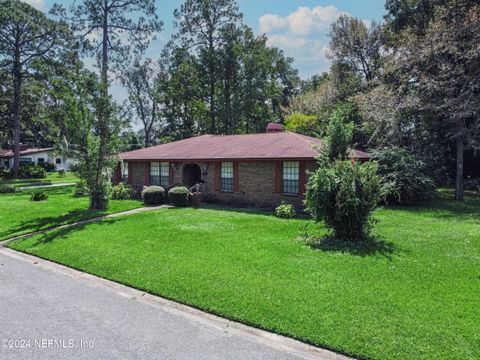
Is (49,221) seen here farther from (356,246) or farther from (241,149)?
(356,246)

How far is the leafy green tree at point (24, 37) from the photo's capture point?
105 feet

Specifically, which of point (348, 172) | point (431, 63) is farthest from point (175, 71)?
point (348, 172)

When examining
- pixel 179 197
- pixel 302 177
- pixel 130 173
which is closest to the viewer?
pixel 302 177

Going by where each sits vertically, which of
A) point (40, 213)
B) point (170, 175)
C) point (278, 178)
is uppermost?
point (170, 175)

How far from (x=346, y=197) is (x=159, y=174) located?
47.1 ft

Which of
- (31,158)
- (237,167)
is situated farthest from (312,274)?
(31,158)

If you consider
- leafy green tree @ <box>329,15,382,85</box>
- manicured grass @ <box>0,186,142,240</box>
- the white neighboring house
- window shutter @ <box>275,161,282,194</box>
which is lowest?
manicured grass @ <box>0,186,142,240</box>

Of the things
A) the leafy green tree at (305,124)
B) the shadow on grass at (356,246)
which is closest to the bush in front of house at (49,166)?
the leafy green tree at (305,124)

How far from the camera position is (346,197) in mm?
9609

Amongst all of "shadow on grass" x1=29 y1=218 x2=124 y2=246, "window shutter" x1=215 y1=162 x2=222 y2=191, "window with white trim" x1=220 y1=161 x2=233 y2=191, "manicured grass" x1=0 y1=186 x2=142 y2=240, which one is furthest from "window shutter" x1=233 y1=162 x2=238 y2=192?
"shadow on grass" x1=29 y1=218 x2=124 y2=246

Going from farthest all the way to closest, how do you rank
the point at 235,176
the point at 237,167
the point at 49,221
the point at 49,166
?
the point at 49,166 → the point at 235,176 → the point at 237,167 → the point at 49,221

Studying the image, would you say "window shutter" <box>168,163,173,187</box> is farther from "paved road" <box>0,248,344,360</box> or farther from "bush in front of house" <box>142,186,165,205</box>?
"paved road" <box>0,248,344,360</box>

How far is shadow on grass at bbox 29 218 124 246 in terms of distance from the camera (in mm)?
11286

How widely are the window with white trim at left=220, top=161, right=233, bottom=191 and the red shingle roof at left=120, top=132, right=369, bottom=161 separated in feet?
2.00
